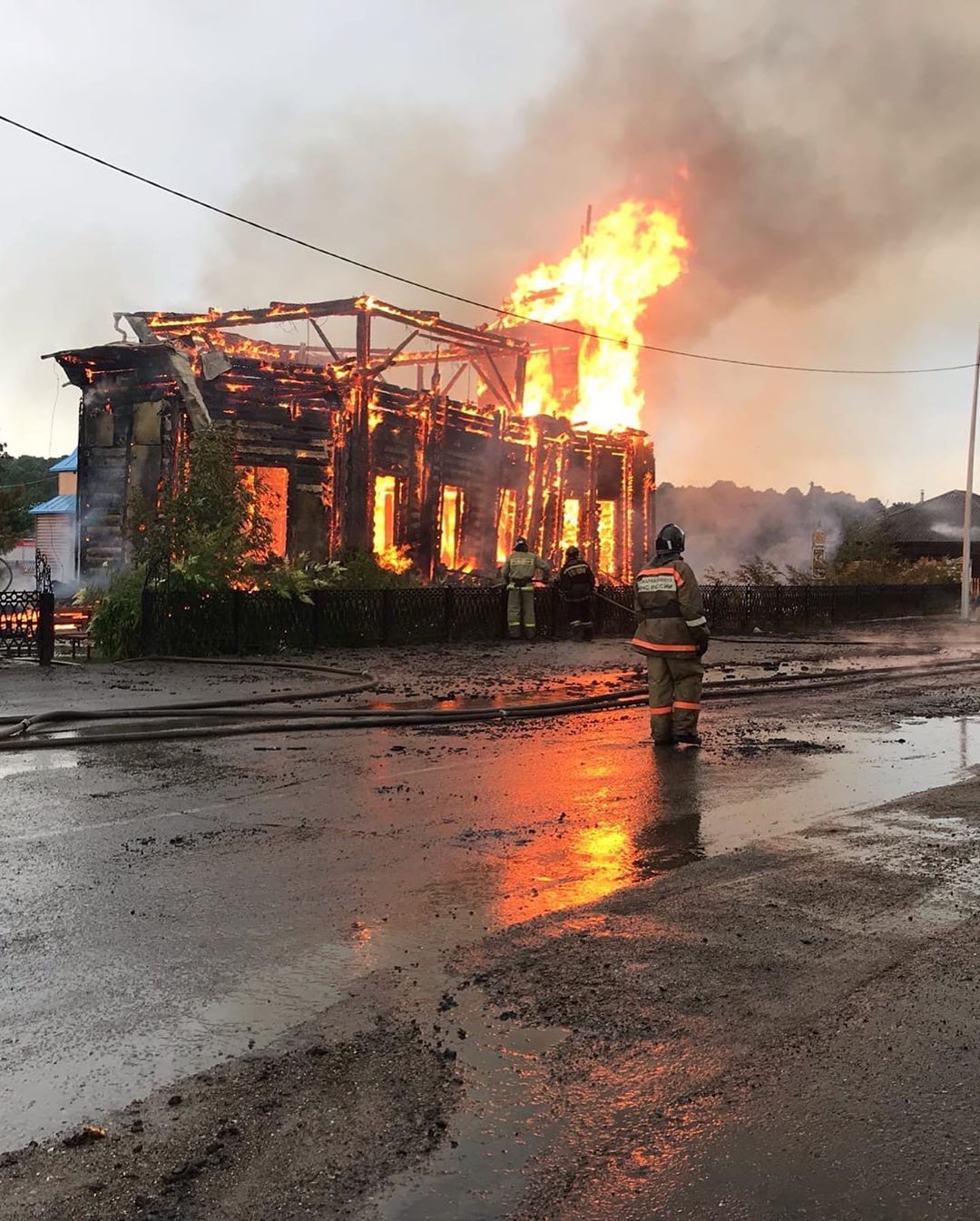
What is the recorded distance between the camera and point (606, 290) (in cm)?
3375

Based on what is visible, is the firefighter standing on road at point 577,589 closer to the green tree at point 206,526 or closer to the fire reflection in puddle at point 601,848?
the green tree at point 206,526

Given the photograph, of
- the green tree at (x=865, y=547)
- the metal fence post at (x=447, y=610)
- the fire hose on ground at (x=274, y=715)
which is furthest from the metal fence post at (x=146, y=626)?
the green tree at (x=865, y=547)

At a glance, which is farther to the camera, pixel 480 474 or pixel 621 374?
pixel 621 374

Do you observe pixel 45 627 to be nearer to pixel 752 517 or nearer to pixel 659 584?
pixel 659 584

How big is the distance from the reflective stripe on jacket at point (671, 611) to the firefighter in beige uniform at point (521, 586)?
9.57m

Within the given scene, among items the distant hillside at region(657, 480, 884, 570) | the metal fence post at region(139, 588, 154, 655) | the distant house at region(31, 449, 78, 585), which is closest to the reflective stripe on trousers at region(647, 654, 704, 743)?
the metal fence post at region(139, 588, 154, 655)

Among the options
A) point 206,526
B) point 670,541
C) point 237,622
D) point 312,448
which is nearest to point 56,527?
point 312,448

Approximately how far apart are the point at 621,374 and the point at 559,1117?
33196 mm

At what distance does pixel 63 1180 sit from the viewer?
2.62 metres

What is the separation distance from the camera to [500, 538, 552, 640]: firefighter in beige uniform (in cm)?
1958

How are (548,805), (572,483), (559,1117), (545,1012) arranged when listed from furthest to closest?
(572,483) → (548,805) → (545,1012) → (559,1117)

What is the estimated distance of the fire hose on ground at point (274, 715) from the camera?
32.0ft

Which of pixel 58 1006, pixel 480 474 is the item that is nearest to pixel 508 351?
pixel 480 474

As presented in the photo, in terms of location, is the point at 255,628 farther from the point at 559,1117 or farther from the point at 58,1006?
the point at 559,1117
